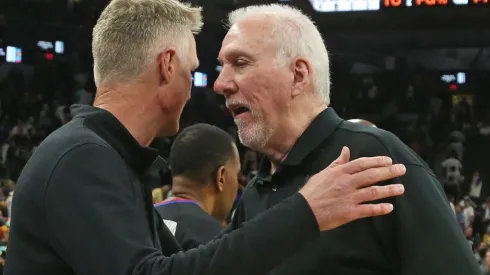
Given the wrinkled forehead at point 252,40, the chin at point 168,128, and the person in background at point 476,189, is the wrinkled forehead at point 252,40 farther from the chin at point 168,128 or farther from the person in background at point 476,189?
the person in background at point 476,189

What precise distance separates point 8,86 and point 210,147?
13564 mm

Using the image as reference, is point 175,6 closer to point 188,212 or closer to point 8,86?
point 188,212

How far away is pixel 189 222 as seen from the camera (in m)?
3.20

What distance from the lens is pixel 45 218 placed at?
63.7 inches

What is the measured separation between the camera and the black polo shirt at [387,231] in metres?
1.63

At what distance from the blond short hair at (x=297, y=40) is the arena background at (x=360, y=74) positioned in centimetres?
1297

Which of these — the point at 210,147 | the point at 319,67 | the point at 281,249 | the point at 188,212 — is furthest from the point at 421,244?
the point at 210,147

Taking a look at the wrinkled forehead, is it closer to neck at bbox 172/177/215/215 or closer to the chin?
the chin

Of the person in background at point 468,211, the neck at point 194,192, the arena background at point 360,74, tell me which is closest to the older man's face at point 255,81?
the neck at point 194,192

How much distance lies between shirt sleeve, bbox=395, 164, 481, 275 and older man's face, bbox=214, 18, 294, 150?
435 mm

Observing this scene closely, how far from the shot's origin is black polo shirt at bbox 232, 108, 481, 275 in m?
1.63

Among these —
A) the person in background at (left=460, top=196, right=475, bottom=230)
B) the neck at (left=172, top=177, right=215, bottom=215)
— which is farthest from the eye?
the person in background at (left=460, top=196, right=475, bottom=230)

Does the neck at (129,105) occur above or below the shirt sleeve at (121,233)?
above

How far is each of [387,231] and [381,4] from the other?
12.5m
